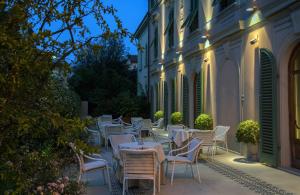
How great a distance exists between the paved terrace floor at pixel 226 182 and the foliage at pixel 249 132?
0.56m

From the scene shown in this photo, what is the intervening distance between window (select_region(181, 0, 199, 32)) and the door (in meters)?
8.01

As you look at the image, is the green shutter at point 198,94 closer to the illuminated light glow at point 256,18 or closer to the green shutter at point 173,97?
the green shutter at point 173,97

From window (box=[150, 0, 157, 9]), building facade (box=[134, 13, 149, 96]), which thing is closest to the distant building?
building facade (box=[134, 13, 149, 96])

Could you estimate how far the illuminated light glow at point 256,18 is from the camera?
1007 cm

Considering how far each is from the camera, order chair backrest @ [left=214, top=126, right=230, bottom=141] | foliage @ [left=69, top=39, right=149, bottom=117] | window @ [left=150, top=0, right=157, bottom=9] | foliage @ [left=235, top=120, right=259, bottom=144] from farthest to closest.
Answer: window @ [left=150, top=0, right=157, bottom=9] → foliage @ [left=69, top=39, right=149, bottom=117] → chair backrest @ [left=214, top=126, right=230, bottom=141] → foliage @ [left=235, top=120, right=259, bottom=144]

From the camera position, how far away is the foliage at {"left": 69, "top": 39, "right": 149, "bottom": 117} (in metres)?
24.8

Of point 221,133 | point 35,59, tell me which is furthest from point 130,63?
point 35,59

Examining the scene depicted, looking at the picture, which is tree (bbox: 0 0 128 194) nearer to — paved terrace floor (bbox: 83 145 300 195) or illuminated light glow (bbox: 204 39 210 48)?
paved terrace floor (bbox: 83 145 300 195)

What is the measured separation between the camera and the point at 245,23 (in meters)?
11.0

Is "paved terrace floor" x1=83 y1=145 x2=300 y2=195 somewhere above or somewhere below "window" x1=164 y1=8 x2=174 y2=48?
below

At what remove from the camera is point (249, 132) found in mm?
9859

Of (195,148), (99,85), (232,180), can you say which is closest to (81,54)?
(195,148)

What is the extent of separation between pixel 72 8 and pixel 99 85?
25.7m

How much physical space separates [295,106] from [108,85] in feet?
67.2
